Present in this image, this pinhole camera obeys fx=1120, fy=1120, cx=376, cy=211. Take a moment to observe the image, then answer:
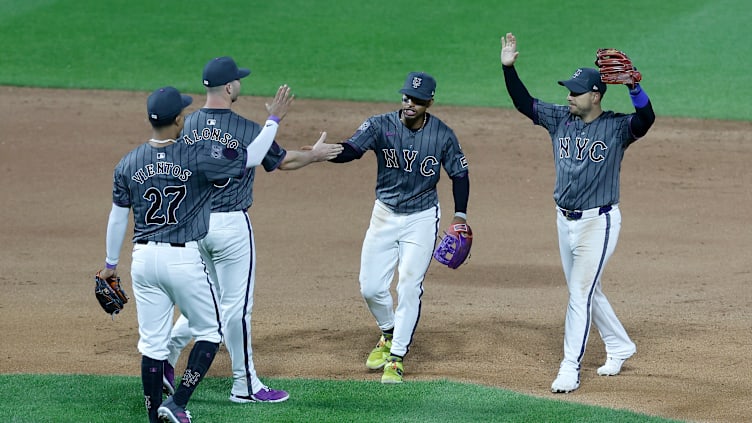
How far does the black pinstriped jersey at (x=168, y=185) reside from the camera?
608 centimetres

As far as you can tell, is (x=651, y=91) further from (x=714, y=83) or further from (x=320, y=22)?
(x=320, y=22)

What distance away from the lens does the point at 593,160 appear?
Result: 7375 millimetres

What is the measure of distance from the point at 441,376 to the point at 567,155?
172cm

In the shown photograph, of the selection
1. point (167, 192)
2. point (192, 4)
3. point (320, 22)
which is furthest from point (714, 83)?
point (167, 192)

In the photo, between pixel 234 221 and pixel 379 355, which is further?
pixel 379 355

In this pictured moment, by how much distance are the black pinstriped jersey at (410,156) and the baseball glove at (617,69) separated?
1.11 m

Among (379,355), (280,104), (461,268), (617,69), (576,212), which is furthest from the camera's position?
(461,268)

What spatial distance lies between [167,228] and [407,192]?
2.05 metres

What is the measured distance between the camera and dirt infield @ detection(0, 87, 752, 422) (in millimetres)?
7898

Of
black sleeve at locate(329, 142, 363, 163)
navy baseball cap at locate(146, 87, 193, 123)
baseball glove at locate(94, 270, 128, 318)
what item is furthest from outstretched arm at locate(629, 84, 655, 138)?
baseball glove at locate(94, 270, 128, 318)

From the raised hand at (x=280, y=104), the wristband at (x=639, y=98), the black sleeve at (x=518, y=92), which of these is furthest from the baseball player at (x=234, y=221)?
the wristband at (x=639, y=98)

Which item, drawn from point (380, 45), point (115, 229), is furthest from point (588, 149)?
point (380, 45)

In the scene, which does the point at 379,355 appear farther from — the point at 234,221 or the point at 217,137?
the point at 217,137

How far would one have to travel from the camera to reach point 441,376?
7.63 meters
